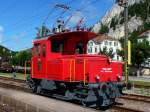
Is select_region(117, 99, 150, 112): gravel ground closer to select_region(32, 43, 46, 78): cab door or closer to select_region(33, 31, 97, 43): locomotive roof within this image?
select_region(33, 31, 97, 43): locomotive roof

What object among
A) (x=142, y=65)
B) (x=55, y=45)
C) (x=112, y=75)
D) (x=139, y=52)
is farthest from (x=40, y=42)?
(x=142, y=65)

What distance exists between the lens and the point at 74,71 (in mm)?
16844

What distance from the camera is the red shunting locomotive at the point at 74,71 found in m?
16.1

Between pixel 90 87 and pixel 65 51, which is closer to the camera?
pixel 90 87

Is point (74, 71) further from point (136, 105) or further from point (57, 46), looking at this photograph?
point (136, 105)

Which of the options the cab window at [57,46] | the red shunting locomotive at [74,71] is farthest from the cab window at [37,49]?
the cab window at [57,46]

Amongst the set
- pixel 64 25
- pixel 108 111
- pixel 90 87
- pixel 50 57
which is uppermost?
pixel 64 25

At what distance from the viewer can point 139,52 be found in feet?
267

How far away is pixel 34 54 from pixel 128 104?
5.59 metres

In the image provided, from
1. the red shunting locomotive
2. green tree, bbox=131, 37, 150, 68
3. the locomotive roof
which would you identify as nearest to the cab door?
the red shunting locomotive

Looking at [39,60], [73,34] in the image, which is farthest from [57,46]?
[39,60]

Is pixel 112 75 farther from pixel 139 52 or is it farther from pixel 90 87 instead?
pixel 139 52

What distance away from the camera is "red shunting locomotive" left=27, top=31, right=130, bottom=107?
52.9ft

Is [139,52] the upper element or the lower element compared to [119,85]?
upper
